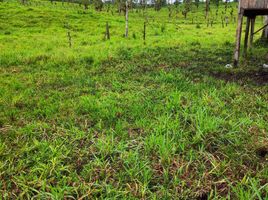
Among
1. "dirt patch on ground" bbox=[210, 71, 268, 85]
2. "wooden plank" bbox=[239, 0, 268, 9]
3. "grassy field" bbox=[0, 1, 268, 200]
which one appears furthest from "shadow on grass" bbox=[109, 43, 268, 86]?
"wooden plank" bbox=[239, 0, 268, 9]

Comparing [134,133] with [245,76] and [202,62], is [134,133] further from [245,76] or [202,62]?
[202,62]

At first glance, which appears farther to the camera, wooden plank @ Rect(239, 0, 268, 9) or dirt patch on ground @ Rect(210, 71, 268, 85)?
wooden plank @ Rect(239, 0, 268, 9)

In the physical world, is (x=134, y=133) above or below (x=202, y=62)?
below

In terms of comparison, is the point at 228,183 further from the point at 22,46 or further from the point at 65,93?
the point at 22,46

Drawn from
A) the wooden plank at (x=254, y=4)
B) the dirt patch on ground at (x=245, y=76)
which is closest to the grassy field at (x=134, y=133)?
the dirt patch on ground at (x=245, y=76)

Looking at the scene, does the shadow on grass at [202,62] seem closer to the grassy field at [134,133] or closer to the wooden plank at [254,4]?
the grassy field at [134,133]

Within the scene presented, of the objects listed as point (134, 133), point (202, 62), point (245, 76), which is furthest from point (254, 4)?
point (134, 133)

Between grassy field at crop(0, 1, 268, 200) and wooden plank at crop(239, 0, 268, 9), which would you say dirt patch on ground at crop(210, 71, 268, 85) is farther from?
wooden plank at crop(239, 0, 268, 9)

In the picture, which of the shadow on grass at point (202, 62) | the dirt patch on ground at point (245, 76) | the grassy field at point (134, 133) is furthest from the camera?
the shadow on grass at point (202, 62)

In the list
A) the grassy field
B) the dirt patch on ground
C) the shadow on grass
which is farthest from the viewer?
the shadow on grass

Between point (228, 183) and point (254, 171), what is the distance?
50 cm


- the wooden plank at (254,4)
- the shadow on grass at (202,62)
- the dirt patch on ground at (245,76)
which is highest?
the wooden plank at (254,4)

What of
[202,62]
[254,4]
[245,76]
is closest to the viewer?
[245,76]

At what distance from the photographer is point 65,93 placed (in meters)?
6.90
